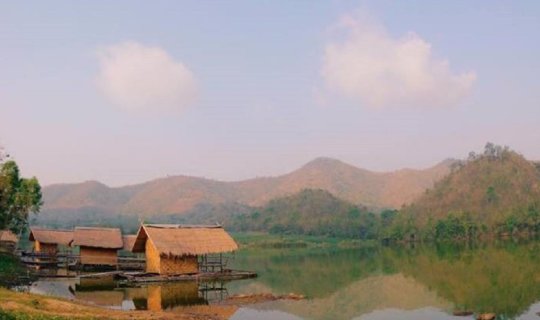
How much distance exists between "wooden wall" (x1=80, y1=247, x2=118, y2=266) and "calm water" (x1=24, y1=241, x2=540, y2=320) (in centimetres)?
819

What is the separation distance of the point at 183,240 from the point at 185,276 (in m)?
2.48

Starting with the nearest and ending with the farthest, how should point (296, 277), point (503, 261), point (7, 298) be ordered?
1. point (7, 298)
2. point (296, 277)
3. point (503, 261)

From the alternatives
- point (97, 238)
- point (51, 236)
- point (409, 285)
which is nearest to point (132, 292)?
point (97, 238)

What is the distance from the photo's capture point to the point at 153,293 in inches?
1264

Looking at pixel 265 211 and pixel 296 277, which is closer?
pixel 296 277

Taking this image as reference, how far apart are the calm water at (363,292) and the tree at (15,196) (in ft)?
41.7

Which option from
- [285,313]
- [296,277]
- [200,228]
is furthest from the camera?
[296,277]

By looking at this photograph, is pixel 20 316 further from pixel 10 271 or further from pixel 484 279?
pixel 484 279

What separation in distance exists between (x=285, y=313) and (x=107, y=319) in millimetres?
10190

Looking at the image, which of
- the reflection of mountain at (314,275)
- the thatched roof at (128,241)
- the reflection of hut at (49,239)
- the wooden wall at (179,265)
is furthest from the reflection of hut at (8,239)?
the reflection of mountain at (314,275)

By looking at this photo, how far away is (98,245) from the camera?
4603 cm

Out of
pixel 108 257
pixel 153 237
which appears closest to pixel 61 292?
pixel 153 237

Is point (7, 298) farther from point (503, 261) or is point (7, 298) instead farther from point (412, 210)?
point (412, 210)

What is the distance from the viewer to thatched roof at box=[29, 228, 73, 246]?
164 feet
